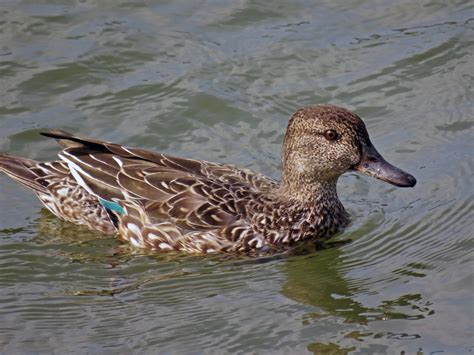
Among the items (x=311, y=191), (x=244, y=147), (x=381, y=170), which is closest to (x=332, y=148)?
(x=381, y=170)

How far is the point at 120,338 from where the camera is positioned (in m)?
8.83

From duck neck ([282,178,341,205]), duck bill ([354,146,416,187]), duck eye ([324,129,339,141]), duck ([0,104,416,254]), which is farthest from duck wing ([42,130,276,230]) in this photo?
duck bill ([354,146,416,187])

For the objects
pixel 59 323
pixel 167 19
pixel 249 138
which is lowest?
pixel 59 323

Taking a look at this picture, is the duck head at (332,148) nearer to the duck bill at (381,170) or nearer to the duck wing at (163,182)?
the duck bill at (381,170)

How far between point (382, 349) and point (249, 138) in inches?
174

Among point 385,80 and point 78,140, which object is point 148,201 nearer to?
point 78,140

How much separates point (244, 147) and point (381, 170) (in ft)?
8.15

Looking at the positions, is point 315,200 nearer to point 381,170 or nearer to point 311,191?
Result: point 311,191

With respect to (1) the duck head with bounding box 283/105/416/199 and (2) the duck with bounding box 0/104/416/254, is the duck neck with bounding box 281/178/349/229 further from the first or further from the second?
(1) the duck head with bounding box 283/105/416/199

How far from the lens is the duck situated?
33.9ft

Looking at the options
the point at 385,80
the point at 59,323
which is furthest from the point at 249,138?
the point at 59,323

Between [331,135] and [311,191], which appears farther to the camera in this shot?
[311,191]

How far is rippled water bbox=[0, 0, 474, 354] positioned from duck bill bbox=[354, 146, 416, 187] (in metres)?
0.68

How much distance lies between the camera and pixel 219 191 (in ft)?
34.5
